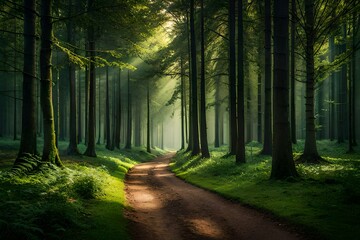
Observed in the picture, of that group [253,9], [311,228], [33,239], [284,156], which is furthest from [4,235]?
[253,9]

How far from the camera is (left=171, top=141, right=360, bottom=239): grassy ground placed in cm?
726

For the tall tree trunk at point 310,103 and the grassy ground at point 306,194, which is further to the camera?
the tall tree trunk at point 310,103

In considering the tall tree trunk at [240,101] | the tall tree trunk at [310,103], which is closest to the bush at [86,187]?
the tall tree trunk at [240,101]

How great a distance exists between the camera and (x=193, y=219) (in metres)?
8.82

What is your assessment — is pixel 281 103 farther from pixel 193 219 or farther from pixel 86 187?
pixel 86 187

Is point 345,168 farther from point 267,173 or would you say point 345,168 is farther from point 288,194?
point 288,194

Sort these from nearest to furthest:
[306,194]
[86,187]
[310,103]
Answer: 1. [306,194]
2. [86,187]
3. [310,103]

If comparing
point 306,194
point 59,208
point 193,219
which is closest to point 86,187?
point 59,208

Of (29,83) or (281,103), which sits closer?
(281,103)

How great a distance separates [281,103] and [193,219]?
Result: 6140mm

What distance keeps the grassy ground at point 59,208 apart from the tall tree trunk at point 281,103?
21.0 feet

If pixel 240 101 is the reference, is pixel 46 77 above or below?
above

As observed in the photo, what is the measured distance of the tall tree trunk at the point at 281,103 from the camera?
40.0 ft

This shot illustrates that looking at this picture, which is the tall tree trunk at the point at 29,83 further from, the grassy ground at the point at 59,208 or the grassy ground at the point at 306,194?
the grassy ground at the point at 306,194
